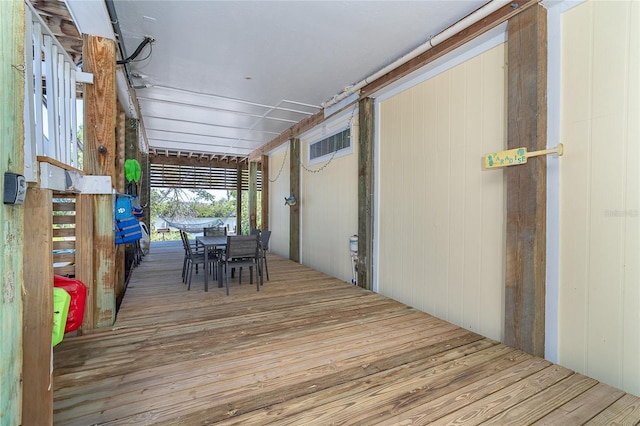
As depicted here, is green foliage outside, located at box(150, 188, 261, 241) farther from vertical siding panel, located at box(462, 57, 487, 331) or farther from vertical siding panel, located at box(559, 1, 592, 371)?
vertical siding panel, located at box(559, 1, 592, 371)

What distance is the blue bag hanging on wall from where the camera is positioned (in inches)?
116

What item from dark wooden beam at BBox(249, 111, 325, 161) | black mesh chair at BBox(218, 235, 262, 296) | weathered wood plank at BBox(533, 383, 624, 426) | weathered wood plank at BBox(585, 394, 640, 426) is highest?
dark wooden beam at BBox(249, 111, 325, 161)

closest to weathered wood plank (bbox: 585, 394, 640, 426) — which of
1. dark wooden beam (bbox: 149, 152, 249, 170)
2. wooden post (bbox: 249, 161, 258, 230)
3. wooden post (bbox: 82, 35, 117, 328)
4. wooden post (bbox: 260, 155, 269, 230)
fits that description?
wooden post (bbox: 82, 35, 117, 328)

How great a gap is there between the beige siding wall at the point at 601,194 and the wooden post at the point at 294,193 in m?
4.47

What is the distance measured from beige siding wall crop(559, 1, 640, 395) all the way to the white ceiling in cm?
86

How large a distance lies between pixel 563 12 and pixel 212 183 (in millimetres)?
9387

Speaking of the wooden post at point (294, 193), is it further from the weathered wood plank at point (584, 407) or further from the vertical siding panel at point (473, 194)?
the weathered wood plank at point (584, 407)

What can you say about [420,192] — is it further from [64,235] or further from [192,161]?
[192,161]

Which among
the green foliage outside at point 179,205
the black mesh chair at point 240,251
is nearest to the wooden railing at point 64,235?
the black mesh chair at point 240,251

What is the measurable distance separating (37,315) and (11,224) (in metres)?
0.35

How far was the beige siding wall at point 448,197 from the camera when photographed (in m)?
2.42

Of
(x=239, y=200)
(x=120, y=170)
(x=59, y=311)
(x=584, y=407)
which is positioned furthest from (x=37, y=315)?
(x=239, y=200)

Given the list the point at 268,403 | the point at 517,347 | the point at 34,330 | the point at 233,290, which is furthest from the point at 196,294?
the point at 517,347

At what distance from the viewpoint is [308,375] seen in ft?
6.09
